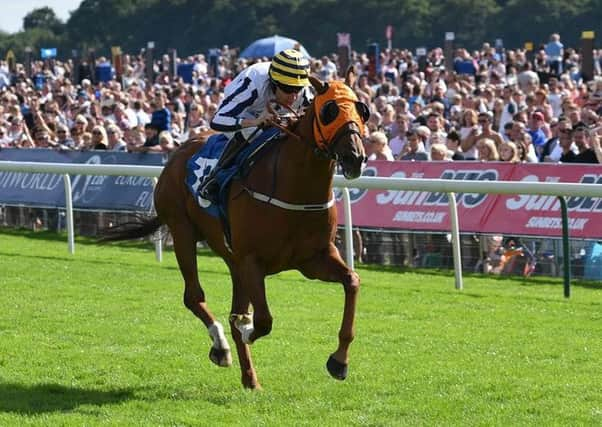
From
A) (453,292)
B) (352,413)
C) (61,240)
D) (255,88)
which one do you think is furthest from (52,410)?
(61,240)

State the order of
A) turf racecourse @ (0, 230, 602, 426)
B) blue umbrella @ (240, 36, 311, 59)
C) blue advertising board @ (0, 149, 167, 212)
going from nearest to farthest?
turf racecourse @ (0, 230, 602, 426) → blue advertising board @ (0, 149, 167, 212) → blue umbrella @ (240, 36, 311, 59)

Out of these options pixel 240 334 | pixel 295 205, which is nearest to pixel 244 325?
pixel 240 334

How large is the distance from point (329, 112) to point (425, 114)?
10105 millimetres

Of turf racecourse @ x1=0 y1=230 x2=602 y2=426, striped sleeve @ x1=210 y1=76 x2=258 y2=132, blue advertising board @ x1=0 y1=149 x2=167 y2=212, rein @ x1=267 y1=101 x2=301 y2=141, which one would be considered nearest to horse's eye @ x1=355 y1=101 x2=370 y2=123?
rein @ x1=267 y1=101 x2=301 y2=141

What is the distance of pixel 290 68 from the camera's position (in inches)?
277

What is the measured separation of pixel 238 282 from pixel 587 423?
7.81 ft

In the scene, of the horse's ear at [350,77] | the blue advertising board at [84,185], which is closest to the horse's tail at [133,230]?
the horse's ear at [350,77]

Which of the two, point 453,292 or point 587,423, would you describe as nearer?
point 587,423

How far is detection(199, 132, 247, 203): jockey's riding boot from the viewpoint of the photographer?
7406 mm

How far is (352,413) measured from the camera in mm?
6453

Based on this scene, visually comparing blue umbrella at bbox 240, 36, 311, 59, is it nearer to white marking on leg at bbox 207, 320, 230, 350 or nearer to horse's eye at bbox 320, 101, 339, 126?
white marking on leg at bbox 207, 320, 230, 350

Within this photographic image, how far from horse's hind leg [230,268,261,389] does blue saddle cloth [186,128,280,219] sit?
470 millimetres

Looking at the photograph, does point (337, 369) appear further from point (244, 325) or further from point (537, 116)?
point (537, 116)

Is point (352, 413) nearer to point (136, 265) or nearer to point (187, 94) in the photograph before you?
point (136, 265)
